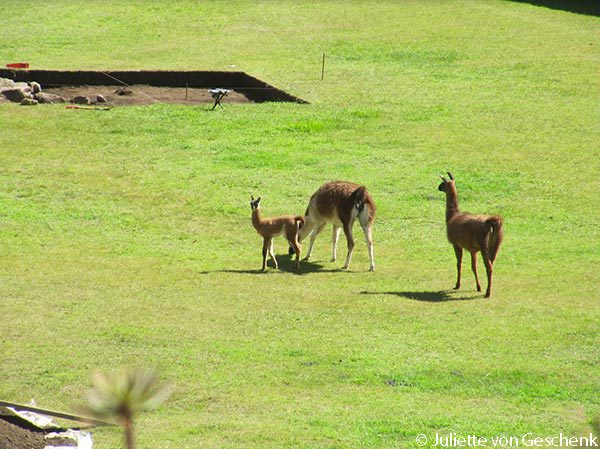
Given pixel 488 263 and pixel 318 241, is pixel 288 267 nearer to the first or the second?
pixel 318 241

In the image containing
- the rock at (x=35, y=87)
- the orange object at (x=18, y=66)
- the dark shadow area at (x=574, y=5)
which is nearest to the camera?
the rock at (x=35, y=87)

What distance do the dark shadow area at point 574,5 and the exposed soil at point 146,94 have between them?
18.4 metres

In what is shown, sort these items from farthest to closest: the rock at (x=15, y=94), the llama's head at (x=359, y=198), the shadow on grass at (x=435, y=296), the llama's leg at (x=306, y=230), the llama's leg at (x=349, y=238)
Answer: the rock at (x=15, y=94), the llama's leg at (x=306, y=230), the llama's leg at (x=349, y=238), the llama's head at (x=359, y=198), the shadow on grass at (x=435, y=296)

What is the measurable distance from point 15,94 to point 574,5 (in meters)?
25.7

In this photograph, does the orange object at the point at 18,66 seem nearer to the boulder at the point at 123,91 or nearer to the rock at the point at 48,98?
the rock at the point at 48,98

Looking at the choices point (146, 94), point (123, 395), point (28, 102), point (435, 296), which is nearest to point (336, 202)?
point (435, 296)

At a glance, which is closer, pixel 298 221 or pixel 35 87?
pixel 298 221

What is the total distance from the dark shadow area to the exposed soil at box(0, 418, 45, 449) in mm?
38400

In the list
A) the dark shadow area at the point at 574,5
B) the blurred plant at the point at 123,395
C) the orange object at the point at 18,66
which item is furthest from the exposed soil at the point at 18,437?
the dark shadow area at the point at 574,5

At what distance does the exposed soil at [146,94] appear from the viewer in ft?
105

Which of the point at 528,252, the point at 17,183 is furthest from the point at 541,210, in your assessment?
the point at 17,183

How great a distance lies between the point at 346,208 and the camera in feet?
58.3

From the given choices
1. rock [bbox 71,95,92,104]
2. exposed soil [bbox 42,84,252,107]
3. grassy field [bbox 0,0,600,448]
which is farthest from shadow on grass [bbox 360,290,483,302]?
rock [bbox 71,95,92,104]

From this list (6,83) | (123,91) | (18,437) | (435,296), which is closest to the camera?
(18,437)
